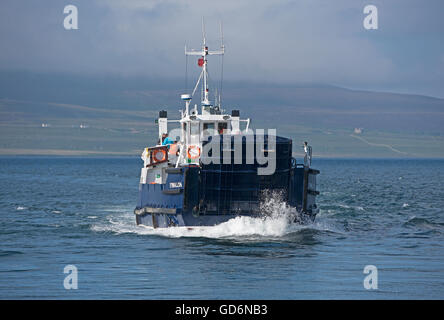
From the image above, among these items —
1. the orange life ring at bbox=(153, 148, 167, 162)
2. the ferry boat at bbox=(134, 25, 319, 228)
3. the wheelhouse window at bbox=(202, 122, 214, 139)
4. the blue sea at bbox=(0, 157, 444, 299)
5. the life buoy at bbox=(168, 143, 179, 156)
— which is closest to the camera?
the blue sea at bbox=(0, 157, 444, 299)

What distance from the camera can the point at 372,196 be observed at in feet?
199

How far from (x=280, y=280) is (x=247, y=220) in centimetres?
768

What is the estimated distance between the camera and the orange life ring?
1224 inches

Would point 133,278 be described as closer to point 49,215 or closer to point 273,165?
point 273,165

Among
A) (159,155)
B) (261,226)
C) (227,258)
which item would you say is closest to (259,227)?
(261,226)

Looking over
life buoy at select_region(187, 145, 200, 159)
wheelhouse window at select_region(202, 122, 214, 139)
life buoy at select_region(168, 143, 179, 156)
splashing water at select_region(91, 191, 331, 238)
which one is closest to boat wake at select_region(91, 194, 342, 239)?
splashing water at select_region(91, 191, 331, 238)

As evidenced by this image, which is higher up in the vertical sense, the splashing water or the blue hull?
the blue hull

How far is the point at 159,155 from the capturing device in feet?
102

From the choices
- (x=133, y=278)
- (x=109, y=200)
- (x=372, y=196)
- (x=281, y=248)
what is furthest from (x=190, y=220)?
(x=372, y=196)

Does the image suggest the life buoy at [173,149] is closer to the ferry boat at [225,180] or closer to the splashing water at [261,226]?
the ferry boat at [225,180]

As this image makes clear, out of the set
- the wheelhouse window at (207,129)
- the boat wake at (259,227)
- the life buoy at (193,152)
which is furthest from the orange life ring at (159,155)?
the boat wake at (259,227)

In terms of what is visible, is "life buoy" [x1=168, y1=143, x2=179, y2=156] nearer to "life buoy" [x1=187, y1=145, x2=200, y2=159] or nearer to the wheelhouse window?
the wheelhouse window

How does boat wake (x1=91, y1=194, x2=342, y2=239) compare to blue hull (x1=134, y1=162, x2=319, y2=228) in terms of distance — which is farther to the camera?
boat wake (x1=91, y1=194, x2=342, y2=239)

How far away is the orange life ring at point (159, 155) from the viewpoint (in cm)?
3109
